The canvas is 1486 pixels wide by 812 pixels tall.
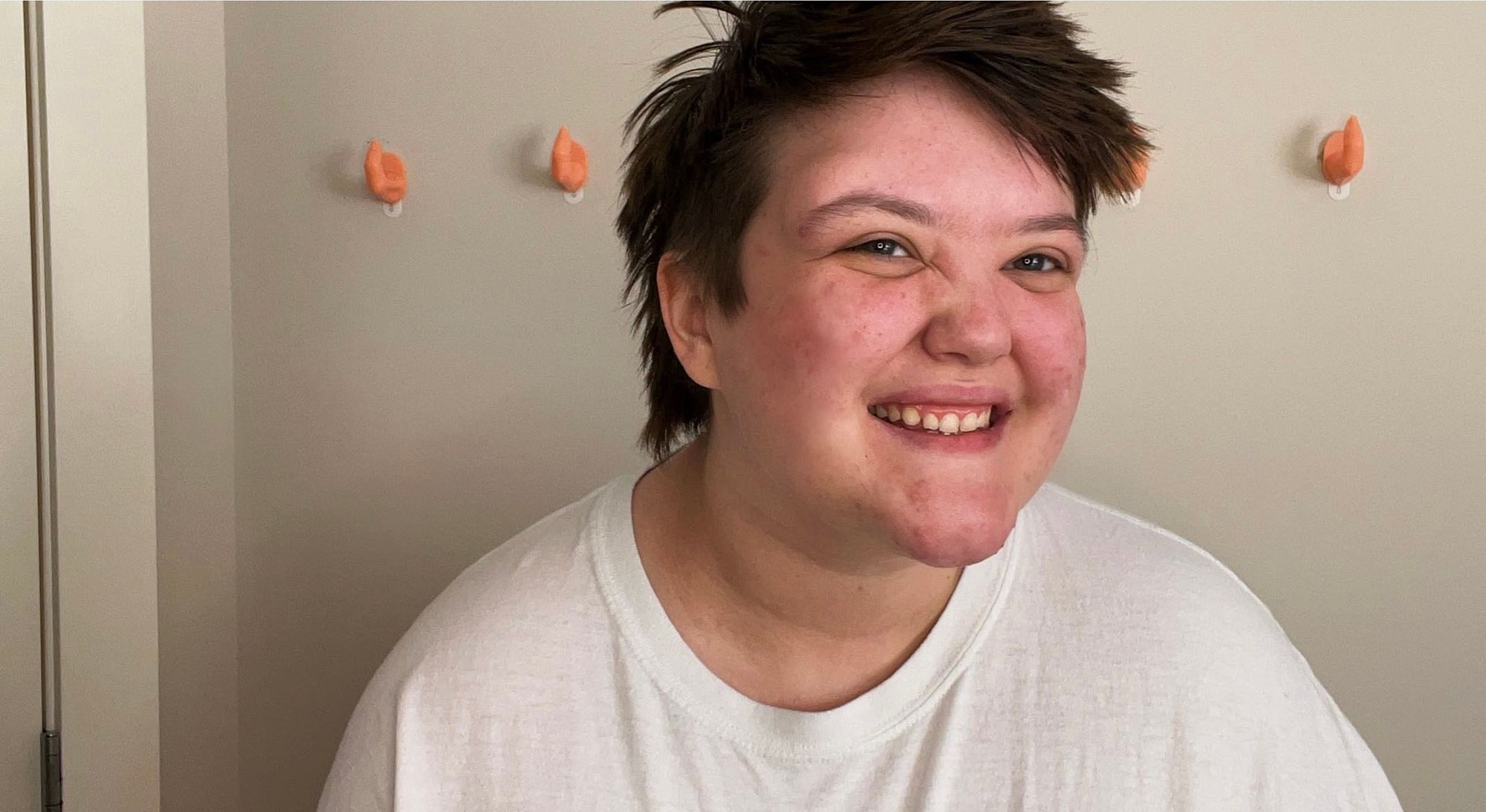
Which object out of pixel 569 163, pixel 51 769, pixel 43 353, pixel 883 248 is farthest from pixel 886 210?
pixel 51 769

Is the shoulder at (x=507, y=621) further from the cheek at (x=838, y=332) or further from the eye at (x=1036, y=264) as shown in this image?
the eye at (x=1036, y=264)

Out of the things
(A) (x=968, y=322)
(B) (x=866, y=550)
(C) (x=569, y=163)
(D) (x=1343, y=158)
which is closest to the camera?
(A) (x=968, y=322)

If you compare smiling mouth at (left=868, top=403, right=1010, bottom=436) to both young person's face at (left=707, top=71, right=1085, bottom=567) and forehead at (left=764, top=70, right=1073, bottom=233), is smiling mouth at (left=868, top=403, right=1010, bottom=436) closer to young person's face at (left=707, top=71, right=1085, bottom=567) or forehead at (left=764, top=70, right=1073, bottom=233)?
young person's face at (left=707, top=71, right=1085, bottom=567)

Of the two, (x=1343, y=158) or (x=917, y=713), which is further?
(x=1343, y=158)

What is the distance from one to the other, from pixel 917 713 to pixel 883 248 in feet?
1.28

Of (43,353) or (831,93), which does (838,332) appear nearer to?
(831,93)

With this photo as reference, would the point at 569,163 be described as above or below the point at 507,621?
above

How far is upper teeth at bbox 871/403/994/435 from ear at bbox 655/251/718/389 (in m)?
0.18

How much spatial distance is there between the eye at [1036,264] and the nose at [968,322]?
67 millimetres

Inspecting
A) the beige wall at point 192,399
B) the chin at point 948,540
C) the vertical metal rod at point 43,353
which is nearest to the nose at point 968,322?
the chin at point 948,540

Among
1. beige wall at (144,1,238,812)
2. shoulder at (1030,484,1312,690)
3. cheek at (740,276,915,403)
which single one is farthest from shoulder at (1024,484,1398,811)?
beige wall at (144,1,238,812)

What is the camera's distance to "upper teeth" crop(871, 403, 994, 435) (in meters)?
0.94

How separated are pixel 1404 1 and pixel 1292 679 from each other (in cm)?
79

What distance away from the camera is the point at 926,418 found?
0.94m
